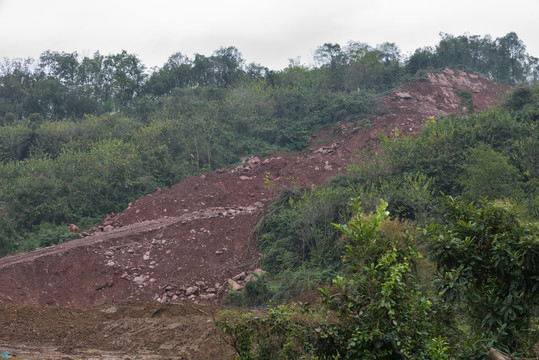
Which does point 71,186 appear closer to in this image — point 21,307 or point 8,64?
point 21,307

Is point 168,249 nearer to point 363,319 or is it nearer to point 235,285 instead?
point 235,285

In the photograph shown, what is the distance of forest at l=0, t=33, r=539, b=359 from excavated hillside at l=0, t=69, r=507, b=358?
131 centimetres

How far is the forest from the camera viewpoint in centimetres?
430

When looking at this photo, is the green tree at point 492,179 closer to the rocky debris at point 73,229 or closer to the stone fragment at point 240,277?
the stone fragment at point 240,277

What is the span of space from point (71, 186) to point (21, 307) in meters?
10.6

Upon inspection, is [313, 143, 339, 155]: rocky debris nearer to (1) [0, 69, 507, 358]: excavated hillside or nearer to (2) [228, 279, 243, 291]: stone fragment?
(1) [0, 69, 507, 358]: excavated hillside

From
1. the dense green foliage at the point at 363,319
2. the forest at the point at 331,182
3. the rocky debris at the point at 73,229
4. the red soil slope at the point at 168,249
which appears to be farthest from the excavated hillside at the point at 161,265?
the dense green foliage at the point at 363,319

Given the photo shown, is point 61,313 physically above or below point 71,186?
below

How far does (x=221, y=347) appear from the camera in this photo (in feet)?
22.1

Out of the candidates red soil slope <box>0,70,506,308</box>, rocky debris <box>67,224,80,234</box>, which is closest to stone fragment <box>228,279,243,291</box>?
red soil slope <box>0,70,506,308</box>

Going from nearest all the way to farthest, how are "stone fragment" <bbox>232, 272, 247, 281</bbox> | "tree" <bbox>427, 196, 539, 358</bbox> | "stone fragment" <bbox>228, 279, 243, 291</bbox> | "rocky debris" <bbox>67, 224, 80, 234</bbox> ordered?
1. "tree" <bbox>427, 196, 539, 358</bbox>
2. "stone fragment" <bbox>228, 279, 243, 291</bbox>
3. "stone fragment" <bbox>232, 272, 247, 281</bbox>
4. "rocky debris" <bbox>67, 224, 80, 234</bbox>

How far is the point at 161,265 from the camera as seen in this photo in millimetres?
13938

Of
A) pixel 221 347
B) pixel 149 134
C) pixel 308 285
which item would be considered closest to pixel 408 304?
pixel 221 347

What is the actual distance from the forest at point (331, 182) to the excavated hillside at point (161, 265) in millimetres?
1306
